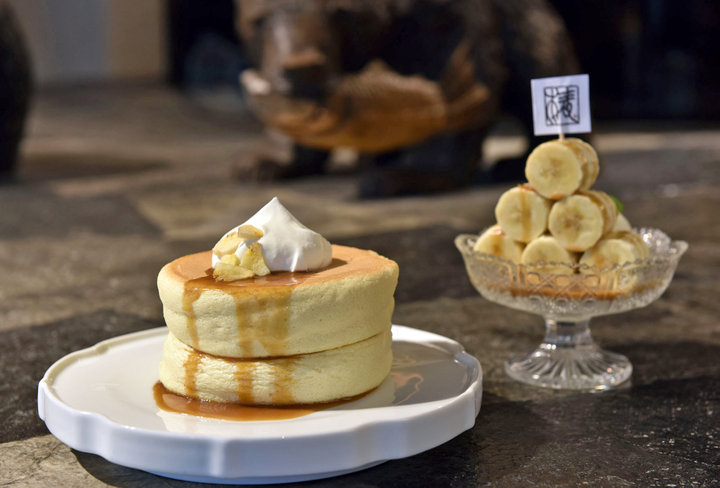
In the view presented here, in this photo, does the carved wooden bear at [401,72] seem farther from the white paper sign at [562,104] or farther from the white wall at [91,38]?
the white wall at [91,38]

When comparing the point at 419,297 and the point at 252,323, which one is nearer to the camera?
the point at 252,323

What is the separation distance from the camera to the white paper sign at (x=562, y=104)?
3.54 feet

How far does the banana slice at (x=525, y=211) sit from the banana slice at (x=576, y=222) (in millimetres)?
13

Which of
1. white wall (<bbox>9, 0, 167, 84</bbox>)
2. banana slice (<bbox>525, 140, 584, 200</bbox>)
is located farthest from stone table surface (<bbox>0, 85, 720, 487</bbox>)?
white wall (<bbox>9, 0, 167, 84</bbox>)

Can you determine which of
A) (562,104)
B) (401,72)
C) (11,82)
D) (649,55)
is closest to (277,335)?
(562,104)

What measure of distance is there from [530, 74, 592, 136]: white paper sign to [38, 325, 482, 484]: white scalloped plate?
377 millimetres

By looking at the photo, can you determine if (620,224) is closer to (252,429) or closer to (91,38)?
(252,429)

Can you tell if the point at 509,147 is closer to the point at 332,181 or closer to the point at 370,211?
the point at 332,181

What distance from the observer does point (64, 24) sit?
5586 millimetres

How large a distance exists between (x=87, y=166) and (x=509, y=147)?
75.2 inches

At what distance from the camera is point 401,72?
8.77ft

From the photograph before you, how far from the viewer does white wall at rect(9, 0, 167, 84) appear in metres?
5.53

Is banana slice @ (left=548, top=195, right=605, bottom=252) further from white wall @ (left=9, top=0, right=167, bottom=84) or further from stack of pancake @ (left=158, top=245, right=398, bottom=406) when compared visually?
white wall @ (left=9, top=0, right=167, bottom=84)

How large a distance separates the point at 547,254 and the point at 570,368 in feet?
0.54
